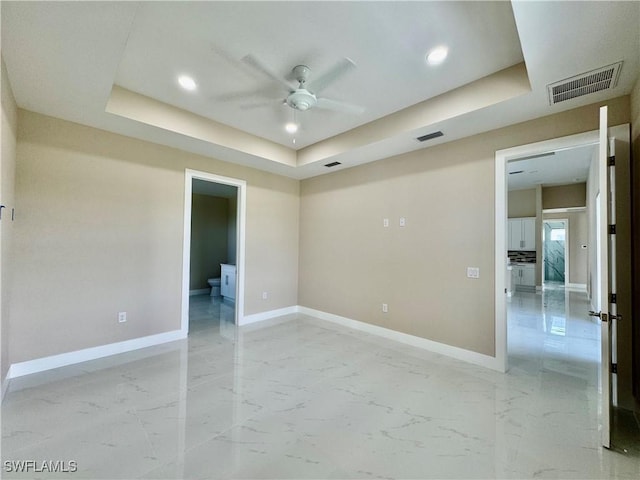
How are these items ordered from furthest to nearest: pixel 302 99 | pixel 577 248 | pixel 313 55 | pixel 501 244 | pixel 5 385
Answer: pixel 577 248
pixel 501 244
pixel 302 99
pixel 5 385
pixel 313 55

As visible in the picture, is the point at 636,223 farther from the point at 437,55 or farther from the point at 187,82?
the point at 187,82

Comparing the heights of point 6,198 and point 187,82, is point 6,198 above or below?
below

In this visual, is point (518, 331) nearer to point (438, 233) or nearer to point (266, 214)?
point (438, 233)

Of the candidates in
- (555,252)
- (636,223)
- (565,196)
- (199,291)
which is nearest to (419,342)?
(636,223)

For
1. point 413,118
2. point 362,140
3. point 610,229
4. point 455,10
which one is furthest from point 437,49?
point 610,229

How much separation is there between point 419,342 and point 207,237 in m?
6.59

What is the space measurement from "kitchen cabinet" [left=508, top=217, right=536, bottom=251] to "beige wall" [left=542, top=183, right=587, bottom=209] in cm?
74

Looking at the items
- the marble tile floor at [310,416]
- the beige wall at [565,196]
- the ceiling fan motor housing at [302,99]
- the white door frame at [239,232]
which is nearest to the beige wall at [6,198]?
the marble tile floor at [310,416]

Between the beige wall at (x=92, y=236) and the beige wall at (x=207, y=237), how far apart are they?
395cm

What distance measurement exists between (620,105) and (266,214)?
4.73 metres

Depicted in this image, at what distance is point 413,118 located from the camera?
3.25 m

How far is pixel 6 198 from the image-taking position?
2436 millimetres

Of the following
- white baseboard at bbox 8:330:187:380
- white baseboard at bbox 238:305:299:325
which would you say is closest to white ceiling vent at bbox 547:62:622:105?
white baseboard at bbox 238:305:299:325

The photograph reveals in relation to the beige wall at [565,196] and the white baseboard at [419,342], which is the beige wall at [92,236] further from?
the beige wall at [565,196]
